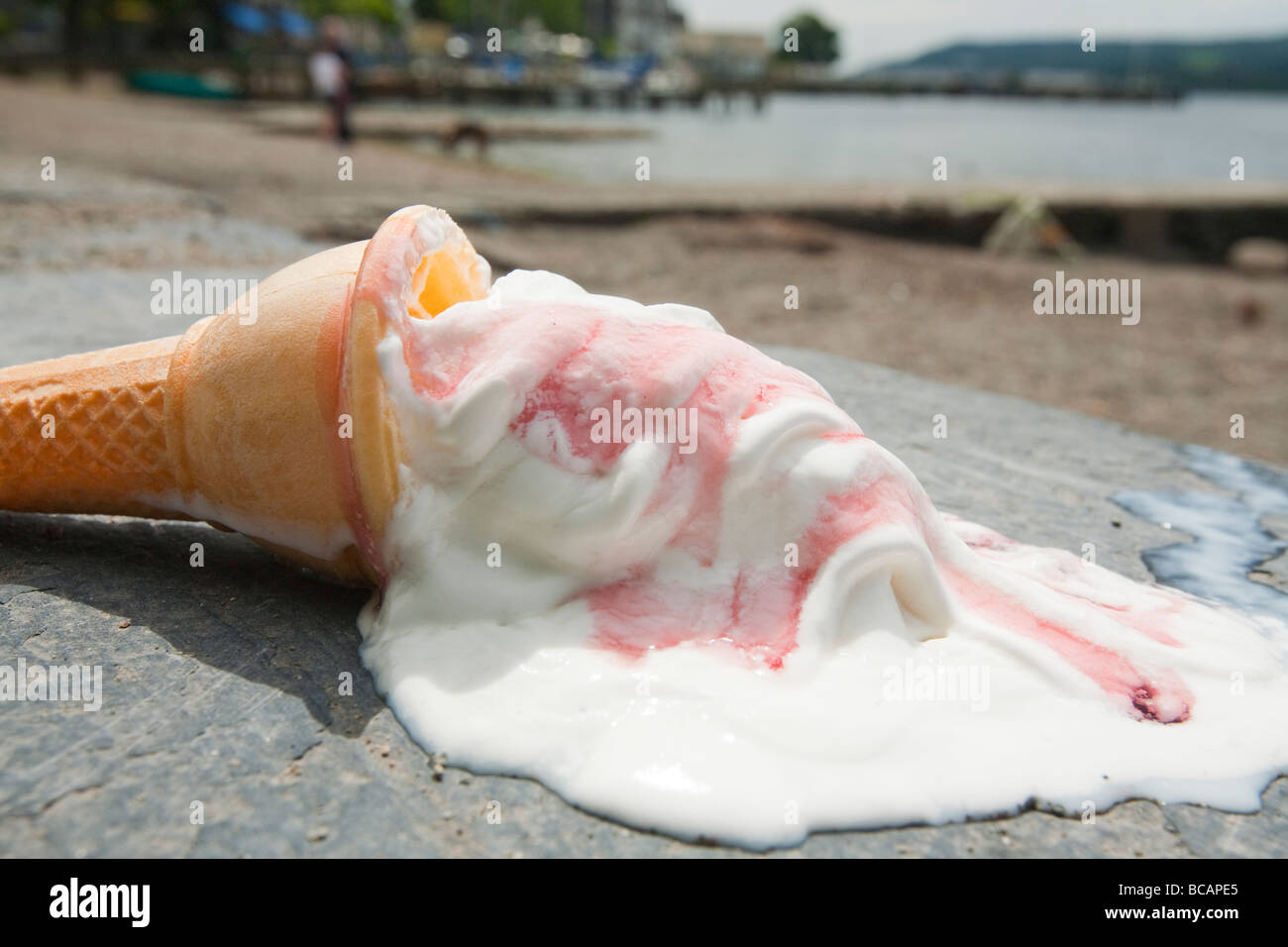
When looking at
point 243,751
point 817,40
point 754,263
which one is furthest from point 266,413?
point 817,40

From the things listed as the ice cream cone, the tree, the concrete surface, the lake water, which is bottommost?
the concrete surface

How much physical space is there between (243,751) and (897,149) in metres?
33.5

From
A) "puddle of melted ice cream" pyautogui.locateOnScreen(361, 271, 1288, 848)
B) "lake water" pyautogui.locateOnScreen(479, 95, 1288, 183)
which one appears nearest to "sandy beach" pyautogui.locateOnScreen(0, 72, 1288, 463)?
"puddle of melted ice cream" pyautogui.locateOnScreen(361, 271, 1288, 848)

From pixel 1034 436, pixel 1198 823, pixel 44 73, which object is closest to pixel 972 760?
pixel 1198 823

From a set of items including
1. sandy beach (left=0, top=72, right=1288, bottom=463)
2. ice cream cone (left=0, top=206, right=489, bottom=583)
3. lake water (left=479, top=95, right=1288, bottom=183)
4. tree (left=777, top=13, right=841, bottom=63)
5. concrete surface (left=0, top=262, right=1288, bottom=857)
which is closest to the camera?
concrete surface (left=0, top=262, right=1288, bottom=857)

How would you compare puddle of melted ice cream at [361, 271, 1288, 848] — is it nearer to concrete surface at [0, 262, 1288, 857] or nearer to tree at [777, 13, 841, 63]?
concrete surface at [0, 262, 1288, 857]

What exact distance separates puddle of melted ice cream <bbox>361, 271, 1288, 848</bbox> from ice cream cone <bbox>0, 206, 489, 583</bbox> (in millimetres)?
87

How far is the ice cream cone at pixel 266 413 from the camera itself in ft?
6.49

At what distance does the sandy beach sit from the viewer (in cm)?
666

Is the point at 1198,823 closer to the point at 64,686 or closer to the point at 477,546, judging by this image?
the point at 477,546

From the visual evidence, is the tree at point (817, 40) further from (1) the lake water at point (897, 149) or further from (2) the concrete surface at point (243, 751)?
(2) the concrete surface at point (243, 751)

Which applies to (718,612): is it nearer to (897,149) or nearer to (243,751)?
(243,751)

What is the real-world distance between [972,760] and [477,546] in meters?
1.00

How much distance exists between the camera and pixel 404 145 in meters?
18.5
